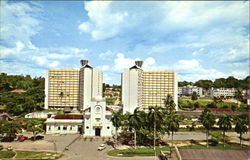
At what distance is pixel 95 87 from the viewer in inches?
3684

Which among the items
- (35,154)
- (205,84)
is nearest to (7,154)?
(35,154)

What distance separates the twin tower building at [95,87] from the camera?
8288 centimetres

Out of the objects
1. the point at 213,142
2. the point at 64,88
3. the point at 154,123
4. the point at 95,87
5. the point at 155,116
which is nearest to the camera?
the point at 155,116

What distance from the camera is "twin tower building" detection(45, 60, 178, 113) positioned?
8288 centimetres

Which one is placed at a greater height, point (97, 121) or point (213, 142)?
point (97, 121)

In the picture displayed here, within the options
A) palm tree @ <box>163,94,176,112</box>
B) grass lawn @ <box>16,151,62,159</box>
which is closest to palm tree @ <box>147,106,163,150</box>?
grass lawn @ <box>16,151,62,159</box>

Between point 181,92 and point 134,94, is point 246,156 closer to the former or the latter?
point 134,94

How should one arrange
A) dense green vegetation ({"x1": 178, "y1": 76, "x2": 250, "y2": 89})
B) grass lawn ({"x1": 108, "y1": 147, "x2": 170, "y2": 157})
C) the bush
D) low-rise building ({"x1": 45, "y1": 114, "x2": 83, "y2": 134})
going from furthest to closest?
dense green vegetation ({"x1": 178, "y1": 76, "x2": 250, "y2": 89})
low-rise building ({"x1": 45, "y1": 114, "x2": 83, "y2": 134})
the bush
grass lawn ({"x1": 108, "y1": 147, "x2": 170, "y2": 157})

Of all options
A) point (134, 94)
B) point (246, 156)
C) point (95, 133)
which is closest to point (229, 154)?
point (246, 156)

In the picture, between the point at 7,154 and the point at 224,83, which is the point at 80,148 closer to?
the point at 7,154

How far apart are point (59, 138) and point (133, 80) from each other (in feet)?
140

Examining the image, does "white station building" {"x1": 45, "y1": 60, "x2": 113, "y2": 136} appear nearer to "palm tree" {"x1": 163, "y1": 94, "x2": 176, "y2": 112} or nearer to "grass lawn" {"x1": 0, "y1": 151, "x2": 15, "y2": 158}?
"palm tree" {"x1": 163, "y1": 94, "x2": 176, "y2": 112}

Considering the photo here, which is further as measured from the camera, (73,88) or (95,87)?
(73,88)

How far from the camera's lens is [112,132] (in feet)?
168
